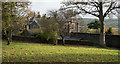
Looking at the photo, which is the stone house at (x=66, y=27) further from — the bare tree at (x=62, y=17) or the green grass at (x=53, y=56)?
the green grass at (x=53, y=56)

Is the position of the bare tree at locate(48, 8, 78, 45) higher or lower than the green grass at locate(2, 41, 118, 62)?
higher

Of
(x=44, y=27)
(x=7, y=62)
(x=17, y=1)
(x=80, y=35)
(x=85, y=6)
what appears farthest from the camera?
(x=80, y=35)

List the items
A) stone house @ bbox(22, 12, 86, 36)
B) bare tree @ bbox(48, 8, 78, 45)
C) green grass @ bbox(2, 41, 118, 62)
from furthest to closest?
stone house @ bbox(22, 12, 86, 36)
bare tree @ bbox(48, 8, 78, 45)
green grass @ bbox(2, 41, 118, 62)

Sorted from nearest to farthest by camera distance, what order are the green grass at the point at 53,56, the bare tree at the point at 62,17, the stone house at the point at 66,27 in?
the green grass at the point at 53,56
the bare tree at the point at 62,17
the stone house at the point at 66,27

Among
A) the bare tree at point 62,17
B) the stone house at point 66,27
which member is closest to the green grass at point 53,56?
the bare tree at point 62,17

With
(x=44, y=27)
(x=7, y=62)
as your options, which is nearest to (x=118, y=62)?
(x=7, y=62)

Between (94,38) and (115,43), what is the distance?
5.25 metres

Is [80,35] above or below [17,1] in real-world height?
below

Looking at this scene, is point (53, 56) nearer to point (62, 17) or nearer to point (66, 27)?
point (62, 17)

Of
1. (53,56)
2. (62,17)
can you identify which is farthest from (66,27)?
(53,56)

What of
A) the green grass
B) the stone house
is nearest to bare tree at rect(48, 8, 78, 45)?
the stone house

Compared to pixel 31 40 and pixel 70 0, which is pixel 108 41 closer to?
pixel 70 0

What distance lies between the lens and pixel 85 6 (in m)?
25.1

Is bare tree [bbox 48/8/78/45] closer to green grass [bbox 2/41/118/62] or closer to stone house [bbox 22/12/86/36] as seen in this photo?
stone house [bbox 22/12/86/36]
